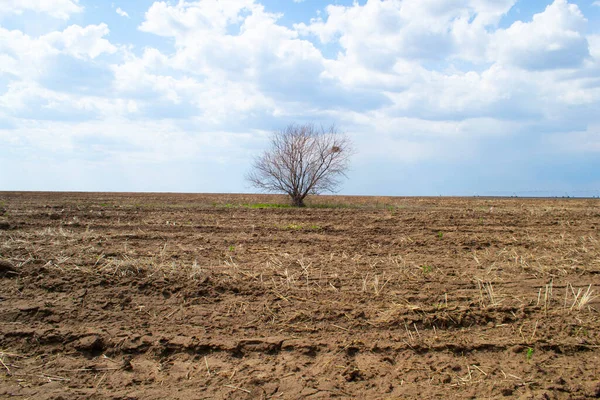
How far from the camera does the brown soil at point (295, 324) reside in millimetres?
3330

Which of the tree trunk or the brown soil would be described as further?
the tree trunk

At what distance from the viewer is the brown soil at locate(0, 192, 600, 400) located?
131 inches

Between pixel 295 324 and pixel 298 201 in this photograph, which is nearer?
pixel 295 324

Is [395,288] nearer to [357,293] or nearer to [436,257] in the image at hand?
[357,293]

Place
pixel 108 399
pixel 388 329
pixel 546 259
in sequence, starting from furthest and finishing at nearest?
pixel 546 259, pixel 388 329, pixel 108 399

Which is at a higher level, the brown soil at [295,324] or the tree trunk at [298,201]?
the tree trunk at [298,201]

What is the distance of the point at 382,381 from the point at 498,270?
12.9ft

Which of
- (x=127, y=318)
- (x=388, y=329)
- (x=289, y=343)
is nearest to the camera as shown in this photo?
(x=289, y=343)

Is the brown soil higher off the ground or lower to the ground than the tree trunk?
lower

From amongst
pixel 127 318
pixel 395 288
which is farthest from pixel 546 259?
pixel 127 318

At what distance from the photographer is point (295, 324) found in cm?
430

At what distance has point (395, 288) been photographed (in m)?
5.35

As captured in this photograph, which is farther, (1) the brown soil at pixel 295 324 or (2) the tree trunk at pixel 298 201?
(2) the tree trunk at pixel 298 201

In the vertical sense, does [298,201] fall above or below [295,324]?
above
